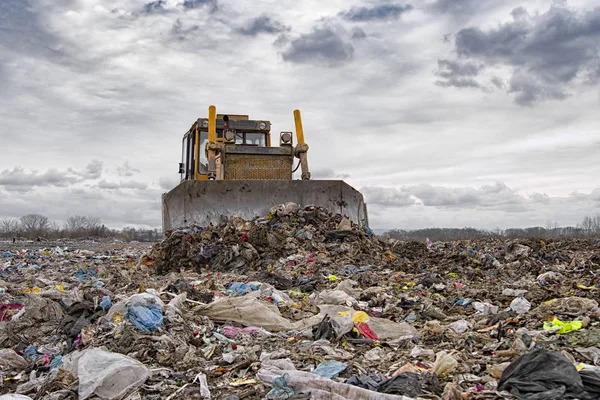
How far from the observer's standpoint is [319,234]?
856cm

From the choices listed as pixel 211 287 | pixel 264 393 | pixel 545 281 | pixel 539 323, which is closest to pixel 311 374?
pixel 264 393

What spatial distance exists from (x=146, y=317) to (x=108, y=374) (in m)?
0.93

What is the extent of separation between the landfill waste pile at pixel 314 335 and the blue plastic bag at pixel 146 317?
0.01 metres

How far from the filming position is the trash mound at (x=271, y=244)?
25.6 feet

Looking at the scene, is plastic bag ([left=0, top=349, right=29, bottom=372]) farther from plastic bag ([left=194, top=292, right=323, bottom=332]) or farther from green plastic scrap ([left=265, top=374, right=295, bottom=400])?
green plastic scrap ([left=265, top=374, right=295, bottom=400])

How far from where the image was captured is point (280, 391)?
289cm

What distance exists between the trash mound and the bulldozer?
32 centimetres

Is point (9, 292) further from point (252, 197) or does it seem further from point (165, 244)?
point (252, 197)

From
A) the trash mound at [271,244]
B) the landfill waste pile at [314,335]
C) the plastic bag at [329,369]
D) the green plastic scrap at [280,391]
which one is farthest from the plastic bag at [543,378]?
the trash mound at [271,244]

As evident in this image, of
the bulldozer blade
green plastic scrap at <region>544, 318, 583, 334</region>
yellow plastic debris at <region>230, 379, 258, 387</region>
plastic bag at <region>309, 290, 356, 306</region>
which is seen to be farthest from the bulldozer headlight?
yellow plastic debris at <region>230, 379, 258, 387</region>

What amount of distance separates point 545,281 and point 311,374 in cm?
437

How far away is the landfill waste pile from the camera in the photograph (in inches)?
117

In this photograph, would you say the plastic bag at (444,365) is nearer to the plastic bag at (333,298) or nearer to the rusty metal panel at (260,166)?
the plastic bag at (333,298)

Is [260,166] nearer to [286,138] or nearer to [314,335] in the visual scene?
[286,138]
